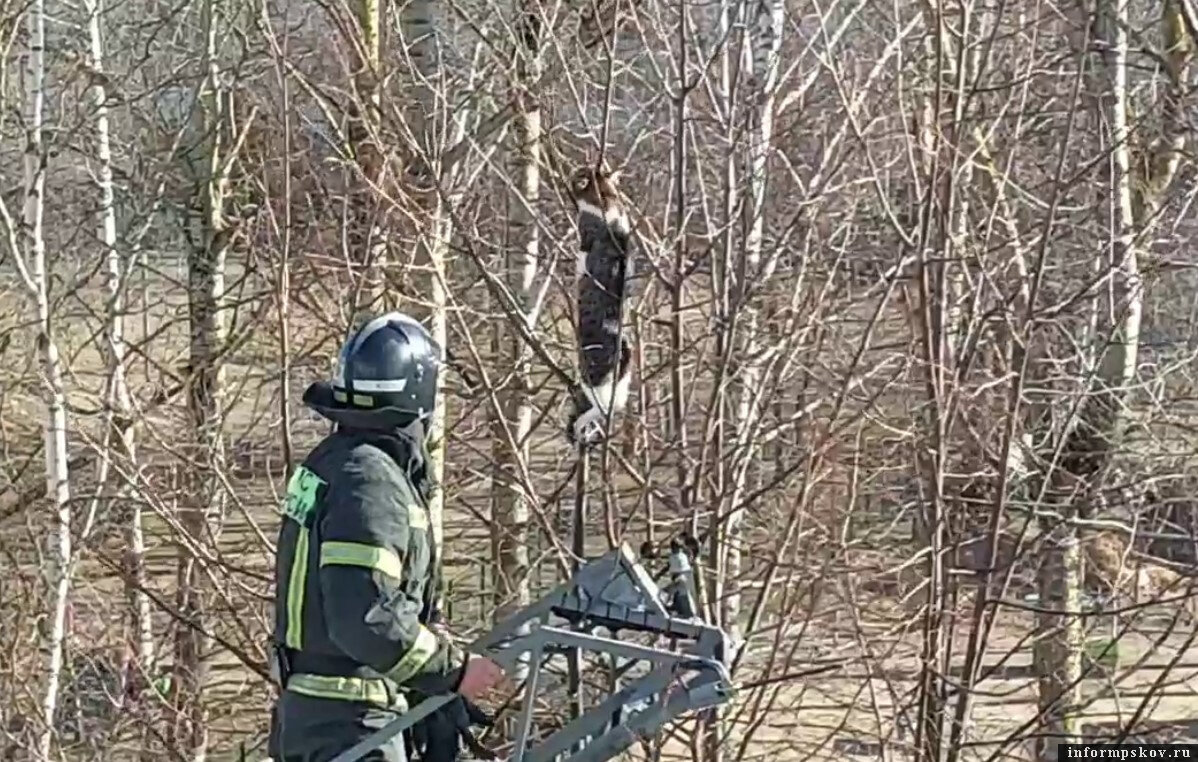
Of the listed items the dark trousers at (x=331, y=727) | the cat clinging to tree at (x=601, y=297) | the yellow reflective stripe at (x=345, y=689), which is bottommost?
the dark trousers at (x=331, y=727)

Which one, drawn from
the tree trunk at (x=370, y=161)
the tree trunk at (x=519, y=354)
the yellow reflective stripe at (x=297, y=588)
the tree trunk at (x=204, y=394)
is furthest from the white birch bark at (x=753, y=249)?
the tree trunk at (x=204, y=394)

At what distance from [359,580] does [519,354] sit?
14.2 feet

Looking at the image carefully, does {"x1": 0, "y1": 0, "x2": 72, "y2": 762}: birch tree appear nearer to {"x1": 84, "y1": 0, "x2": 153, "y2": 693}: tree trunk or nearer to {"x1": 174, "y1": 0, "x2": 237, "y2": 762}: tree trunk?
{"x1": 84, "y1": 0, "x2": 153, "y2": 693}: tree trunk

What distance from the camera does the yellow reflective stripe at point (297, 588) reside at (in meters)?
3.56

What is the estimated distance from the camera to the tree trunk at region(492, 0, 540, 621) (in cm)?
650

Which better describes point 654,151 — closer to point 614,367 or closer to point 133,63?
→ point 614,367

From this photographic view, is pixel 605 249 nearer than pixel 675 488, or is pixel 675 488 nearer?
pixel 605 249

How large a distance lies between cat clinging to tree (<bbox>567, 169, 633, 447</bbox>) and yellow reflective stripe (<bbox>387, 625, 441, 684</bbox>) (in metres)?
1.09

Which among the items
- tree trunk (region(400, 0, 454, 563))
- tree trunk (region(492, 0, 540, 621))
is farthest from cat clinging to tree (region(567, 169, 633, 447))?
tree trunk (region(492, 0, 540, 621))

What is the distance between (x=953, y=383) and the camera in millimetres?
5352

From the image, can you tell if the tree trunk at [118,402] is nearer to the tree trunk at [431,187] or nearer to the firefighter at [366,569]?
the tree trunk at [431,187]

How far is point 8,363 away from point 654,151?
16.7 feet

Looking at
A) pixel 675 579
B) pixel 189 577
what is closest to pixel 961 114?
pixel 675 579

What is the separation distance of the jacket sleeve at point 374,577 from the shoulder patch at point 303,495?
0.25 feet
